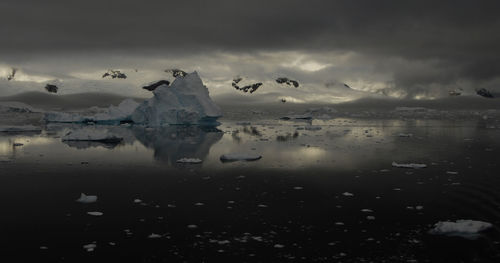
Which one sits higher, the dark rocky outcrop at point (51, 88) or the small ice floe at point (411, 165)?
the dark rocky outcrop at point (51, 88)

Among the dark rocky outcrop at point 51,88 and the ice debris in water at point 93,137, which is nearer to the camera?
the ice debris in water at point 93,137

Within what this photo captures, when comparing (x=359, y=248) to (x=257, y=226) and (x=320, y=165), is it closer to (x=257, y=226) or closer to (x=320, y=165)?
(x=257, y=226)

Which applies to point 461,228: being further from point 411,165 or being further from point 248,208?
point 411,165

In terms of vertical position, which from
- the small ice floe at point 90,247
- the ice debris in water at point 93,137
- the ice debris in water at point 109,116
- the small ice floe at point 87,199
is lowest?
the small ice floe at point 90,247

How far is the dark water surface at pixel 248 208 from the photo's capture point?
6766mm

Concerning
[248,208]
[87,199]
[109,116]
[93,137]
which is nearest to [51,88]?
[109,116]

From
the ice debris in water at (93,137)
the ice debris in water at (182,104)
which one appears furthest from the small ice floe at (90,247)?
the ice debris in water at (182,104)

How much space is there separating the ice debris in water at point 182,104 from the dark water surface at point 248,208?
69.2 ft

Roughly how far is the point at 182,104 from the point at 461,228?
108 feet

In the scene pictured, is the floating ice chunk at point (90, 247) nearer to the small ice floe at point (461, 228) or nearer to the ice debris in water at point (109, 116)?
the small ice floe at point (461, 228)

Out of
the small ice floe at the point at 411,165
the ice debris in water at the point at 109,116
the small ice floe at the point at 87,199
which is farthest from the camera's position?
the ice debris in water at the point at 109,116

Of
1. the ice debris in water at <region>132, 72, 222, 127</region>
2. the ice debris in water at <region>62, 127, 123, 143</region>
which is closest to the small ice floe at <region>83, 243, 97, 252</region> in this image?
the ice debris in water at <region>62, 127, 123, 143</region>

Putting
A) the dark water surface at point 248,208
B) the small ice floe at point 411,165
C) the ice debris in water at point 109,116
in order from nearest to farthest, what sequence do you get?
the dark water surface at point 248,208, the small ice floe at point 411,165, the ice debris in water at point 109,116

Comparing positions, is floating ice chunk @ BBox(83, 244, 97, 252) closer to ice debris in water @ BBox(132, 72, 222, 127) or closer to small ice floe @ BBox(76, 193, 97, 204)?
small ice floe @ BBox(76, 193, 97, 204)
